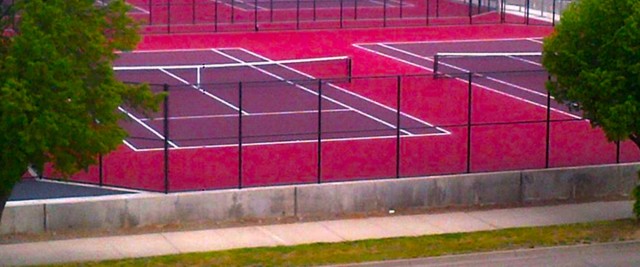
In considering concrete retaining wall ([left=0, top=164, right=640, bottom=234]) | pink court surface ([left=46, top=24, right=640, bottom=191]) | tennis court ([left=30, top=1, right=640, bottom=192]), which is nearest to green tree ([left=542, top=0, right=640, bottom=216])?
concrete retaining wall ([left=0, top=164, right=640, bottom=234])

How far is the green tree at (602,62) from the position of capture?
81.7 feet

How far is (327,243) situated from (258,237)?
1.38 m

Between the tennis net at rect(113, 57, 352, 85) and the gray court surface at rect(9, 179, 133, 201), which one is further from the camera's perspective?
the tennis net at rect(113, 57, 352, 85)

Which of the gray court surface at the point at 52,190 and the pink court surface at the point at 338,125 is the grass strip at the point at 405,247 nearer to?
the pink court surface at the point at 338,125

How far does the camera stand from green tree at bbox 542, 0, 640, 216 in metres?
24.9

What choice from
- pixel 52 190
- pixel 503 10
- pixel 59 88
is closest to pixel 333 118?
pixel 52 190

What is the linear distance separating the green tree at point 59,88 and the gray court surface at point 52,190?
522 centimetres

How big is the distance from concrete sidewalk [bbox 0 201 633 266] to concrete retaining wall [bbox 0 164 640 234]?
0.66 meters

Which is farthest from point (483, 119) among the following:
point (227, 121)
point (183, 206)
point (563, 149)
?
point (183, 206)

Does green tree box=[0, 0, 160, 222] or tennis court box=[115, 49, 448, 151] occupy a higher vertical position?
green tree box=[0, 0, 160, 222]

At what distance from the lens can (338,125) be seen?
36.0 m

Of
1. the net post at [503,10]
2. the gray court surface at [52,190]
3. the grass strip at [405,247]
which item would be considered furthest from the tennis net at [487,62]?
the grass strip at [405,247]

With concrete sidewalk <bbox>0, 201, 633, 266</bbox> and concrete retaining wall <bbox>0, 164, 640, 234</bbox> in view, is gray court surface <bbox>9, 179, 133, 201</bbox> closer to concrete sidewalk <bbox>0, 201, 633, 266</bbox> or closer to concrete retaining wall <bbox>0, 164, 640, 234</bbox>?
concrete retaining wall <bbox>0, 164, 640, 234</bbox>

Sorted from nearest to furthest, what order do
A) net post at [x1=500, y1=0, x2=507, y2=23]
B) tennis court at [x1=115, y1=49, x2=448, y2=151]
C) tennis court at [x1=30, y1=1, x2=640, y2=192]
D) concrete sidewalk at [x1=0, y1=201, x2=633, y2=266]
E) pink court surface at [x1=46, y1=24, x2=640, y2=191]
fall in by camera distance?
1. concrete sidewalk at [x1=0, y1=201, x2=633, y2=266]
2. tennis court at [x1=30, y1=1, x2=640, y2=192]
3. pink court surface at [x1=46, y1=24, x2=640, y2=191]
4. tennis court at [x1=115, y1=49, x2=448, y2=151]
5. net post at [x1=500, y1=0, x2=507, y2=23]
